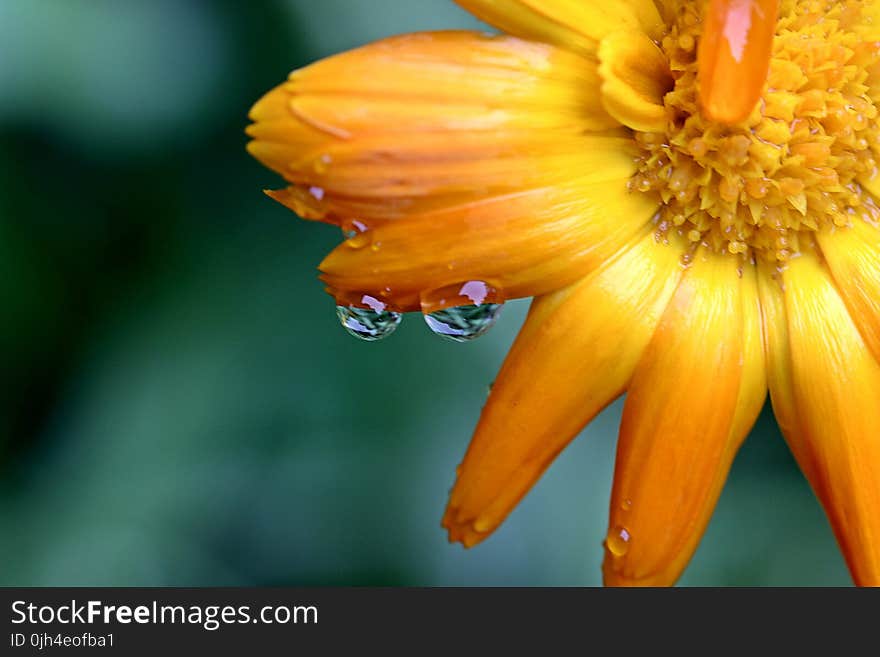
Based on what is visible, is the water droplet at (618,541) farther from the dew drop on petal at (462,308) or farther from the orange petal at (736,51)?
the orange petal at (736,51)

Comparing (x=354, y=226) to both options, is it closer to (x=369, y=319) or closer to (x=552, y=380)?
(x=369, y=319)

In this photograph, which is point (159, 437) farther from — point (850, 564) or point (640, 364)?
point (850, 564)

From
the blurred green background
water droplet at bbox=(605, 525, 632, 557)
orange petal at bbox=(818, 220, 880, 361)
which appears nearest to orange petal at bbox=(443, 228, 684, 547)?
water droplet at bbox=(605, 525, 632, 557)

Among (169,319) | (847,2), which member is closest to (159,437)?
(169,319)

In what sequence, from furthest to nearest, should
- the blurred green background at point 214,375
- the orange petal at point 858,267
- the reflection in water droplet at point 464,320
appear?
the blurred green background at point 214,375, the orange petal at point 858,267, the reflection in water droplet at point 464,320

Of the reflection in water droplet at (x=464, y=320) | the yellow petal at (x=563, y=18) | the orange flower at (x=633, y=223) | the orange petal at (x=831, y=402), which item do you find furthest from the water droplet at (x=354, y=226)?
the orange petal at (x=831, y=402)

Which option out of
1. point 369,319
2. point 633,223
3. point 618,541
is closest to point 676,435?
point 618,541
